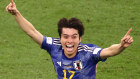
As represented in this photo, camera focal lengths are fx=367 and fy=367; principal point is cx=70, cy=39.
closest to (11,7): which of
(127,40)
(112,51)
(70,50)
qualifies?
(70,50)

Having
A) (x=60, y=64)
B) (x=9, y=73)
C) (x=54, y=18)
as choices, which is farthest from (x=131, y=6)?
(x=60, y=64)

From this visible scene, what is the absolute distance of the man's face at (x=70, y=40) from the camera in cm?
651

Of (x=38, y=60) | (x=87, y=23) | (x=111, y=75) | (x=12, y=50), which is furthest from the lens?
(x=87, y=23)

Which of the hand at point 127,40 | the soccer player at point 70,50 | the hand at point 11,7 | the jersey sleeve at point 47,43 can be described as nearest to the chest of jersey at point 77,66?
the soccer player at point 70,50

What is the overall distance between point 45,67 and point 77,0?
724 centimetres

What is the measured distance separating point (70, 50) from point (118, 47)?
0.95 meters

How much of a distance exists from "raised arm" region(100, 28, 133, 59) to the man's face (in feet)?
1.74

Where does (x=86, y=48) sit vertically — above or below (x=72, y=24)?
below

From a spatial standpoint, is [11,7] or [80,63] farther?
[80,63]

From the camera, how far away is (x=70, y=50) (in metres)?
6.54

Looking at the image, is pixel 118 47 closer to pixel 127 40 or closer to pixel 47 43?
pixel 127 40

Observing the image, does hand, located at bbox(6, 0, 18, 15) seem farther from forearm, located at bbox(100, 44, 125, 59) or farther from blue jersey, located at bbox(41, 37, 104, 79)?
forearm, located at bbox(100, 44, 125, 59)

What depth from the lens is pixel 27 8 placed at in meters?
17.2

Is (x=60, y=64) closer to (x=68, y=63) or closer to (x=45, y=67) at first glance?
(x=68, y=63)
